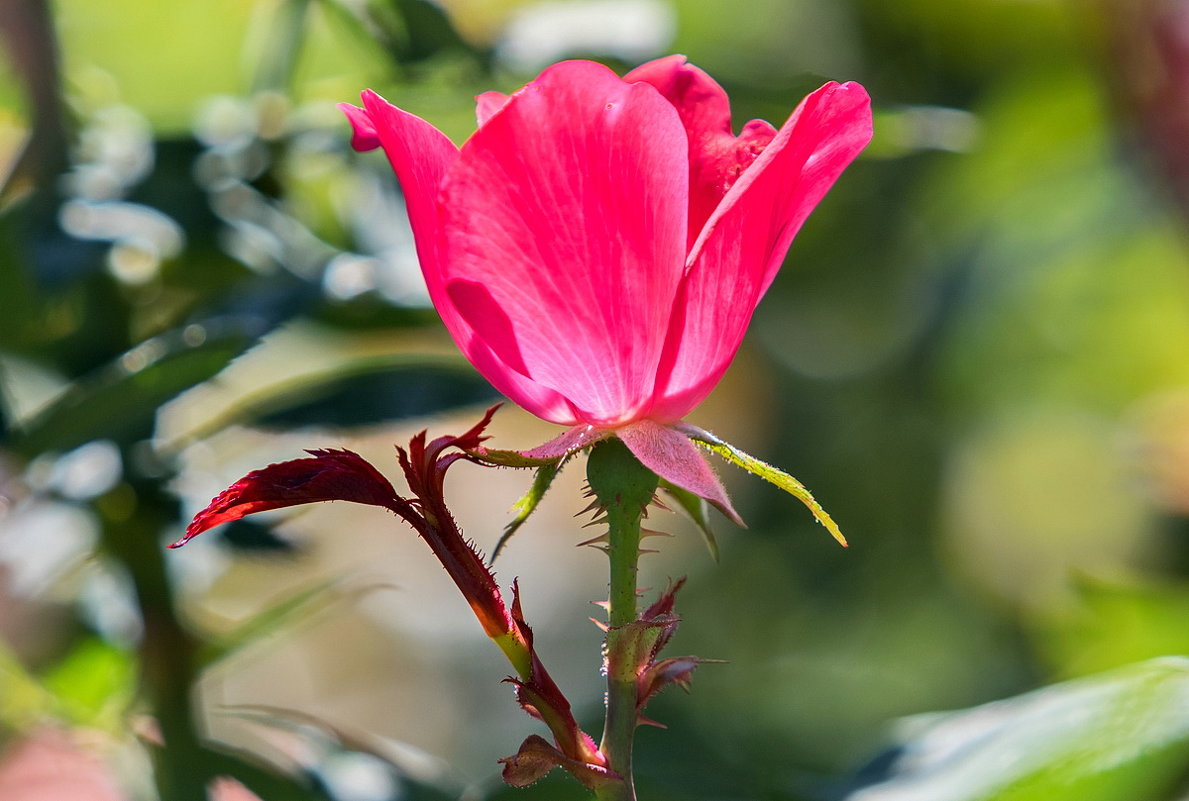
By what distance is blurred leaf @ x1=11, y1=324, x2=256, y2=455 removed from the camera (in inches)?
20.7

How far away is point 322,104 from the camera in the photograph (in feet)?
2.55

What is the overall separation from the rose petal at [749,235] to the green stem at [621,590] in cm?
3

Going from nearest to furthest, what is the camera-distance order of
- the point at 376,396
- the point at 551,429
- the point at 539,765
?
1. the point at 539,765
2. the point at 376,396
3. the point at 551,429

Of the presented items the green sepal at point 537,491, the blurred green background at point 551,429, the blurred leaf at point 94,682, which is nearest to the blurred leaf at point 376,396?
the blurred green background at point 551,429

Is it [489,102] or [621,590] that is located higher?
[489,102]

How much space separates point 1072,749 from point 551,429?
4.52 feet

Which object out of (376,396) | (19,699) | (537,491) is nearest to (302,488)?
(537,491)

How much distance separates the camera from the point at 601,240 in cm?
34

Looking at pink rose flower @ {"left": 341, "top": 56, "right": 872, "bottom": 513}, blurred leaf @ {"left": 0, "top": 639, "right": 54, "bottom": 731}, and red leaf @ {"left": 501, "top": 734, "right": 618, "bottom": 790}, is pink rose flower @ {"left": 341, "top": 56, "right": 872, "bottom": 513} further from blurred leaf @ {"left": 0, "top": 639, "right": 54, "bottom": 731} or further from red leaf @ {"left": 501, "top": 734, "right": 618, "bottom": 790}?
blurred leaf @ {"left": 0, "top": 639, "right": 54, "bottom": 731}

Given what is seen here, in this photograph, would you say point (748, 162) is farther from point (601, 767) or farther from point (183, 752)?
point (183, 752)

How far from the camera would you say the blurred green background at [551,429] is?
0.60 metres

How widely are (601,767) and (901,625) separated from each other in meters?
1.42

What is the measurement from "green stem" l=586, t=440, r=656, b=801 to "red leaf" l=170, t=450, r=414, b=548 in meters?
0.06

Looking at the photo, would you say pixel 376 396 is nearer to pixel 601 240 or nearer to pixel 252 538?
pixel 252 538
